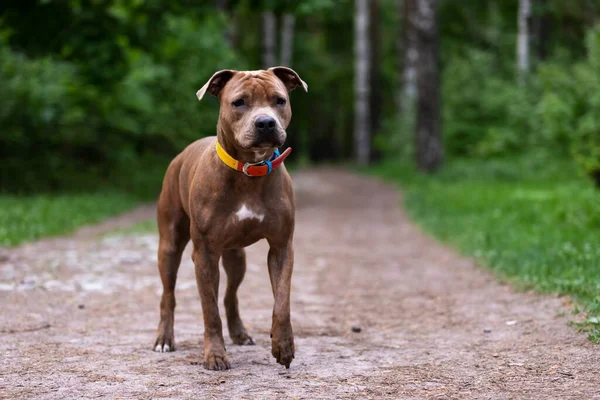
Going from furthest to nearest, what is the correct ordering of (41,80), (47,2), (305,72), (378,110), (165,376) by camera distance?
(305,72), (378,110), (41,80), (47,2), (165,376)

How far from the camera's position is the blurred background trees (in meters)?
14.3

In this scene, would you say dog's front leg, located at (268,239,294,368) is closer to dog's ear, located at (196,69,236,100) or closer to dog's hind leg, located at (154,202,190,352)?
dog's hind leg, located at (154,202,190,352)

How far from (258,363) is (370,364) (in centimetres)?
76

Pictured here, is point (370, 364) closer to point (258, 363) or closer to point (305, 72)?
point (258, 363)

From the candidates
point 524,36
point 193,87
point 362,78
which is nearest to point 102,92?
point 193,87

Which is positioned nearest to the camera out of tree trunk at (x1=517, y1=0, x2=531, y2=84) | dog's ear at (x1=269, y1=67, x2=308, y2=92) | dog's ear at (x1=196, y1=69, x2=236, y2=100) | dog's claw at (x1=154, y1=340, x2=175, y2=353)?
dog's ear at (x1=196, y1=69, x2=236, y2=100)

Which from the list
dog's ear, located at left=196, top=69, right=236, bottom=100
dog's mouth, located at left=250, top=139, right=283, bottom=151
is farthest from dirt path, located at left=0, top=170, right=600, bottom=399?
dog's ear, located at left=196, top=69, right=236, bottom=100

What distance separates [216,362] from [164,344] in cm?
74

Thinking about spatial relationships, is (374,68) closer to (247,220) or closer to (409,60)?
(409,60)

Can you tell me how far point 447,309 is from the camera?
7.43 m

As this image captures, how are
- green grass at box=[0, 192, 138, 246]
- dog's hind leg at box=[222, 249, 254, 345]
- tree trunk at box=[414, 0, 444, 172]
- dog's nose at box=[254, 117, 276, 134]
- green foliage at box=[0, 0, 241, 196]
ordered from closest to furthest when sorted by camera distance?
1. dog's nose at box=[254, 117, 276, 134]
2. dog's hind leg at box=[222, 249, 254, 345]
3. green grass at box=[0, 192, 138, 246]
4. green foliage at box=[0, 0, 241, 196]
5. tree trunk at box=[414, 0, 444, 172]

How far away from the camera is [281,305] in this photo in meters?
5.30

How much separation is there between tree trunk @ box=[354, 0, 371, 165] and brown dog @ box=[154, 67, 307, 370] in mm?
24902

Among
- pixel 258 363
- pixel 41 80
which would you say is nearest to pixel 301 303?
pixel 258 363
